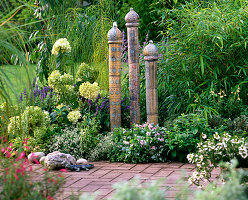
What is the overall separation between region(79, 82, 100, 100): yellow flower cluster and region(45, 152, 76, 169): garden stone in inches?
42.1

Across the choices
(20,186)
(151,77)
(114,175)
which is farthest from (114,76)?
(20,186)

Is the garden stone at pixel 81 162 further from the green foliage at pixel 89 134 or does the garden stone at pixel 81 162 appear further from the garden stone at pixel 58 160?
the green foliage at pixel 89 134

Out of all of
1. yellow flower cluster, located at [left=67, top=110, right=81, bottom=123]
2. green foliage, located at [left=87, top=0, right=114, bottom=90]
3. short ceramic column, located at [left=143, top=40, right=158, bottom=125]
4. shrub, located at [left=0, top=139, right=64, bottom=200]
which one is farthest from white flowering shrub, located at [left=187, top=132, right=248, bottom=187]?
green foliage, located at [left=87, top=0, right=114, bottom=90]

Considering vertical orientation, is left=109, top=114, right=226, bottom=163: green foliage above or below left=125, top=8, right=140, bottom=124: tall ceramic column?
below

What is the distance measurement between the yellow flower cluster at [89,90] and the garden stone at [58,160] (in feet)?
3.51

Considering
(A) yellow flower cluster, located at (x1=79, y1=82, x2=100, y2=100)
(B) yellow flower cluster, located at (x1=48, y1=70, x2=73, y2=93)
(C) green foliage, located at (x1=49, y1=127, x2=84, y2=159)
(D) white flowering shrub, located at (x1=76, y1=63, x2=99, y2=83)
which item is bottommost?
(C) green foliage, located at (x1=49, y1=127, x2=84, y2=159)

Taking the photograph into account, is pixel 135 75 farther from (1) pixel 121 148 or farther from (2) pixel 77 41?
(2) pixel 77 41

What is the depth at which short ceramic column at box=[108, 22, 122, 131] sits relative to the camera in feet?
17.6

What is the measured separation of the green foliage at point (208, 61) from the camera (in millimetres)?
5340

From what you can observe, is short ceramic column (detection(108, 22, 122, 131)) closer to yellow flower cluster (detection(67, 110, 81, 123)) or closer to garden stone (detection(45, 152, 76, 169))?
yellow flower cluster (detection(67, 110, 81, 123))

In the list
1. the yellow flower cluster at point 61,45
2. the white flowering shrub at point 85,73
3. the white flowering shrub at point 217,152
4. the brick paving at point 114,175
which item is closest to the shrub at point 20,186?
the brick paving at point 114,175

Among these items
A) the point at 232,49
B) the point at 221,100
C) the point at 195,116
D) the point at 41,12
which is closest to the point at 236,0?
the point at 232,49

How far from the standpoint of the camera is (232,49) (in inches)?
213

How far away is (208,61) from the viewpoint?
5.58 metres
